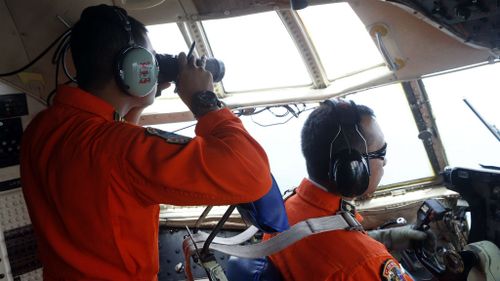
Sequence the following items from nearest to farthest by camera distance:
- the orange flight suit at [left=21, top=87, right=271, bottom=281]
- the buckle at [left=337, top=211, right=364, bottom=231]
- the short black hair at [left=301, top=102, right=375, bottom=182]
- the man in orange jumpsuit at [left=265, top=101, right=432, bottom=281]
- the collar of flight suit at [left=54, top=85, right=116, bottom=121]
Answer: the orange flight suit at [left=21, top=87, right=271, bottom=281]
the collar of flight suit at [left=54, top=85, right=116, bottom=121]
the man in orange jumpsuit at [left=265, top=101, right=432, bottom=281]
the buckle at [left=337, top=211, right=364, bottom=231]
the short black hair at [left=301, top=102, right=375, bottom=182]

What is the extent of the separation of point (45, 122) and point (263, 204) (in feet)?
2.14

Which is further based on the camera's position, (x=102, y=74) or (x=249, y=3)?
(x=249, y=3)

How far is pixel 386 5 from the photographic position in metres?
1.87

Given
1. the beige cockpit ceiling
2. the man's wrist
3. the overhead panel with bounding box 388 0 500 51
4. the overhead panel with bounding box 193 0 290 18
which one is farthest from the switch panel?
the overhead panel with bounding box 388 0 500 51

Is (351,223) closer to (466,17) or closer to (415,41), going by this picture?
(466,17)

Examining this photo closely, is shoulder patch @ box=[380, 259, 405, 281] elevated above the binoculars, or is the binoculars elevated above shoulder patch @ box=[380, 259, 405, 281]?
the binoculars

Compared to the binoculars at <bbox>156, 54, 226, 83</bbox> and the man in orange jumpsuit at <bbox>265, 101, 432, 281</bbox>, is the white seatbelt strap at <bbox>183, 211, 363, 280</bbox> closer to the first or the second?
the man in orange jumpsuit at <bbox>265, 101, 432, 281</bbox>

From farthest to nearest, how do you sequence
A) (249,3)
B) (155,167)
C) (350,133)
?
(249,3)
(350,133)
(155,167)

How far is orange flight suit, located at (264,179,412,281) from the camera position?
45.7 inches

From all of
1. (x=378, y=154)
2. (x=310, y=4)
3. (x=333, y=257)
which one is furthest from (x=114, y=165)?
(x=310, y=4)

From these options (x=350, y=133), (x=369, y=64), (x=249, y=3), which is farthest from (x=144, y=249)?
(x=369, y=64)

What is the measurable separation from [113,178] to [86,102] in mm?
278

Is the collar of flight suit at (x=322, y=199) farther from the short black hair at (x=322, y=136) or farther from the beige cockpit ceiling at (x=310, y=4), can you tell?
the beige cockpit ceiling at (x=310, y=4)

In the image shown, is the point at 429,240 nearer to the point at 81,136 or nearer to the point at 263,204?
the point at 263,204
